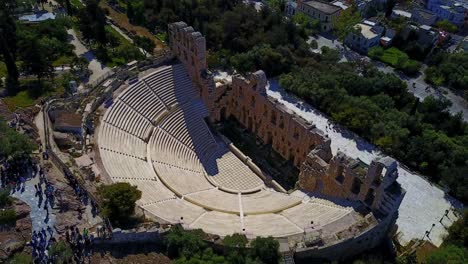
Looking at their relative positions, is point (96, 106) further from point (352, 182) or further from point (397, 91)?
point (397, 91)

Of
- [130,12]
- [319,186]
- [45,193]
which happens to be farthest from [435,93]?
[45,193]

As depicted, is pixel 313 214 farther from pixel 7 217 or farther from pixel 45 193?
pixel 7 217

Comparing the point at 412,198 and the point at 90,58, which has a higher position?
the point at 90,58

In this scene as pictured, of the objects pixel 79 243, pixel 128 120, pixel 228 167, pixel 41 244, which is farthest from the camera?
pixel 228 167

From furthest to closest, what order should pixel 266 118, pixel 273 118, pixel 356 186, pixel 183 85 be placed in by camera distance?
pixel 183 85 < pixel 266 118 < pixel 273 118 < pixel 356 186

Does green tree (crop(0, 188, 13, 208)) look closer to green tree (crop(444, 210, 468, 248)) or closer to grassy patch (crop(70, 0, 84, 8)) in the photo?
green tree (crop(444, 210, 468, 248))

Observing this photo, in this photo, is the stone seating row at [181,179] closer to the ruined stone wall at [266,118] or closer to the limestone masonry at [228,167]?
the limestone masonry at [228,167]
